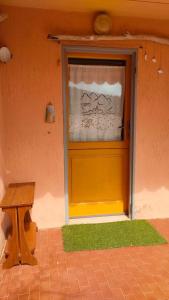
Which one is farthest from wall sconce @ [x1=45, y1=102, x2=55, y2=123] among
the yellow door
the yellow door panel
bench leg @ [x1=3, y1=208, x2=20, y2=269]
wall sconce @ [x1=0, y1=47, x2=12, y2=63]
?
bench leg @ [x1=3, y1=208, x2=20, y2=269]

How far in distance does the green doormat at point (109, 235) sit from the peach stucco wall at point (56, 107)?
25 cm

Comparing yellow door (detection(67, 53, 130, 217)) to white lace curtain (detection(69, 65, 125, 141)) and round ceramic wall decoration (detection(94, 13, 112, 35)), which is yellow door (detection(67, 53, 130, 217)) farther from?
round ceramic wall decoration (detection(94, 13, 112, 35))

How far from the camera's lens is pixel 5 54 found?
253cm

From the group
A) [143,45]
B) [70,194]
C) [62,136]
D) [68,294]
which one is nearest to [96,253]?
[68,294]

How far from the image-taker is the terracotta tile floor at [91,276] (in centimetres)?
188

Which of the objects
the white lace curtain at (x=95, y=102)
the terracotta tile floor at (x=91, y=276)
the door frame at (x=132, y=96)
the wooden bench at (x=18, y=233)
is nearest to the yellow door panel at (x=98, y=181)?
the door frame at (x=132, y=96)

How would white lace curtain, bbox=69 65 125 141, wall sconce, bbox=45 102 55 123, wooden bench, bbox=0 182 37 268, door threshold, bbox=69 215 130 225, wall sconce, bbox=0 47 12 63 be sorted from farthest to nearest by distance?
1. door threshold, bbox=69 215 130 225
2. white lace curtain, bbox=69 65 125 141
3. wall sconce, bbox=45 102 55 123
4. wall sconce, bbox=0 47 12 63
5. wooden bench, bbox=0 182 37 268

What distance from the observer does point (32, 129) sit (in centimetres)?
278

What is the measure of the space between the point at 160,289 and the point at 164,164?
1635mm

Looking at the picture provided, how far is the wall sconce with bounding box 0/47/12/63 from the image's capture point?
2.52 metres

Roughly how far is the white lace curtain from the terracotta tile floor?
142 cm

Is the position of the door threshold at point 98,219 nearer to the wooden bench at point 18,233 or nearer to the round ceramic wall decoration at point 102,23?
the wooden bench at point 18,233

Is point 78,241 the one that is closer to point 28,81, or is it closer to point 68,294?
point 68,294

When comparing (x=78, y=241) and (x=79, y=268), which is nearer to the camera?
(x=79, y=268)
